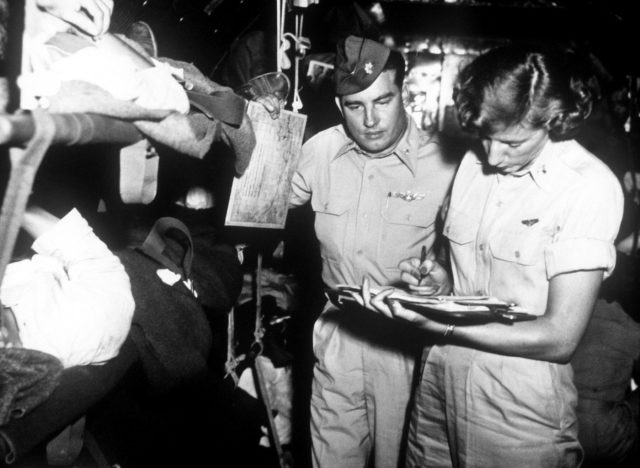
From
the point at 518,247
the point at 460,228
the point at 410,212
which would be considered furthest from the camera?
the point at 410,212

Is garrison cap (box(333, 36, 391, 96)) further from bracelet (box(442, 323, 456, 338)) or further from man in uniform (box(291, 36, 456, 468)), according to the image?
bracelet (box(442, 323, 456, 338))

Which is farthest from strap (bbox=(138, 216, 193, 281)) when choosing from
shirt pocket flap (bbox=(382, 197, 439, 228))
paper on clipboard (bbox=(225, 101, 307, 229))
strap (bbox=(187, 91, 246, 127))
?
shirt pocket flap (bbox=(382, 197, 439, 228))

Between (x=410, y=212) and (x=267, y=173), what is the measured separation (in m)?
0.94

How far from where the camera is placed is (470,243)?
6.71ft

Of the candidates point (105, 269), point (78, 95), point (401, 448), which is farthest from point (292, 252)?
point (78, 95)

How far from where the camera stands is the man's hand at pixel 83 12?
1.04 m

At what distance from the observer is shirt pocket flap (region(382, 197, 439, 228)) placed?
2.65 metres

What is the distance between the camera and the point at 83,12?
1085 millimetres

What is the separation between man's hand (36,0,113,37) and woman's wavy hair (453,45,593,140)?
1.30 metres

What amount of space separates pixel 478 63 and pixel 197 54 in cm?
157

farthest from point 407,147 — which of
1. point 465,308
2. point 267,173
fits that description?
point 465,308

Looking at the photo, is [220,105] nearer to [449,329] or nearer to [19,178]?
[19,178]

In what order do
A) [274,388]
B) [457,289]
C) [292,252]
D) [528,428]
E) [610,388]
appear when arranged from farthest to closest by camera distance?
[292,252]
[274,388]
[610,388]
[457,289]
[528,428]

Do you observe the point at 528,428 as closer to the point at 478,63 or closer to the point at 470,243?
the point at 470,243
